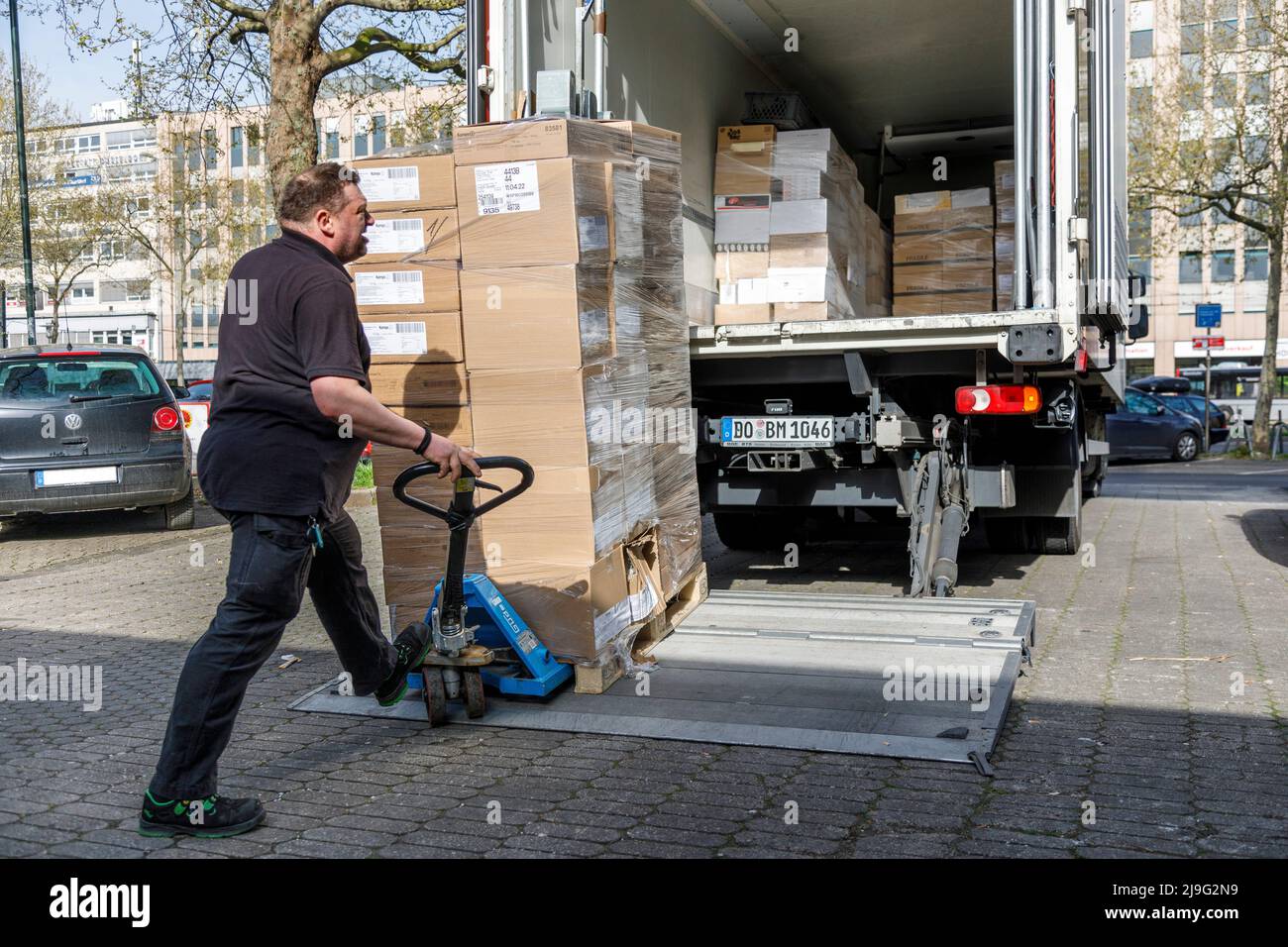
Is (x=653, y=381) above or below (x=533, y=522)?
above

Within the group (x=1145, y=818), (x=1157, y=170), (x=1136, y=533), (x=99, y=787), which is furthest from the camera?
(x=1157, y=170)

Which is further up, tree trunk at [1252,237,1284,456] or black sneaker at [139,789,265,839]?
tree trunk at [1252,237,1284,456]

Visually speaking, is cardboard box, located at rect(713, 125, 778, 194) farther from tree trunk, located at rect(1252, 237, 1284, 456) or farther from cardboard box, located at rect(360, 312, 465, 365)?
tree trunk, located at rect(1252, 237, 1284, 456)

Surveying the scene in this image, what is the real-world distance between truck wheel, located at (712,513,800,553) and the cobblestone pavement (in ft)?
9.73

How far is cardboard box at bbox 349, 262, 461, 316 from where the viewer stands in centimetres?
488

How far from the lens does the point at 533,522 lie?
189 inches

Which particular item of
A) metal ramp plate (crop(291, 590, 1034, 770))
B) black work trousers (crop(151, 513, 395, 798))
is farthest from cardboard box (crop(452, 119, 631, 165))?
metal ramp plate (crop(291, 590, 1034, 770))

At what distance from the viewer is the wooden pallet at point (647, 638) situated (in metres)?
4.82

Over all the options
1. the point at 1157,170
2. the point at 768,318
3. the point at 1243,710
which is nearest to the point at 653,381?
the point at 768,318

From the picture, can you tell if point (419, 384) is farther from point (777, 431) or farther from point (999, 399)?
point (999, 399)

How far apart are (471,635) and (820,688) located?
4.44 ft

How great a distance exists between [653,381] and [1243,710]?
2.64 meters

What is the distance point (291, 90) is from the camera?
12.2 metres
